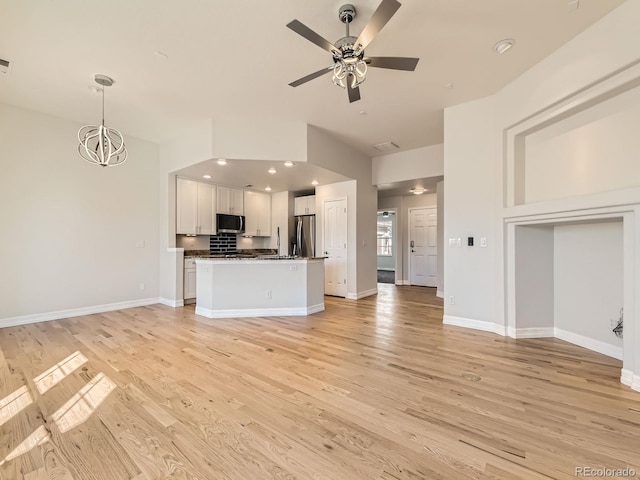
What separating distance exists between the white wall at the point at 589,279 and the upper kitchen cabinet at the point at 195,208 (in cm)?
614

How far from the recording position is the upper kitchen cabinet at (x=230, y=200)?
659 cm

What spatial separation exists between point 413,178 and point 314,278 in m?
3.12

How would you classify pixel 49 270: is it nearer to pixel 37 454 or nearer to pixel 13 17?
pixel 13 17

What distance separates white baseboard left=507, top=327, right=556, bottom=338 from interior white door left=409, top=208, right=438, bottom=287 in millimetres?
4508

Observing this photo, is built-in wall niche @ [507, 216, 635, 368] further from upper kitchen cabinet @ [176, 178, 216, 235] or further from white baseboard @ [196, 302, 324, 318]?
upper kitchen cabinet @ [176, 178, 216, 235]

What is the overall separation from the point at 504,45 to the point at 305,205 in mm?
5113

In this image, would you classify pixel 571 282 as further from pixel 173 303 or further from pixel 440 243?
pixel 173 303

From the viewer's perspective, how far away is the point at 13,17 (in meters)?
2.50

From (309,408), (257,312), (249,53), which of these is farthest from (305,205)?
(309,408)

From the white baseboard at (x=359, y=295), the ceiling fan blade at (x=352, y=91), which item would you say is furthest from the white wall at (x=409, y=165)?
the ceiling fan blade at (x=352, y=91)

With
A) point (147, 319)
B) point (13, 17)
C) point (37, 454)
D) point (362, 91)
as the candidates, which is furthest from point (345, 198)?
point (37, 454)

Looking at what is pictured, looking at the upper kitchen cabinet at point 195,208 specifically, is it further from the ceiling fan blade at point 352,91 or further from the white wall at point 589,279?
the white wall at point 589,279

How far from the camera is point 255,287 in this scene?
186 inches

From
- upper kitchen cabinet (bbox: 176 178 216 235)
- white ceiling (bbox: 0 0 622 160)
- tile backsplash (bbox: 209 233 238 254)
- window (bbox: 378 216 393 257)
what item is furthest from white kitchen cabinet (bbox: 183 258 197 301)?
window (bbox: 378 216 393 257)
